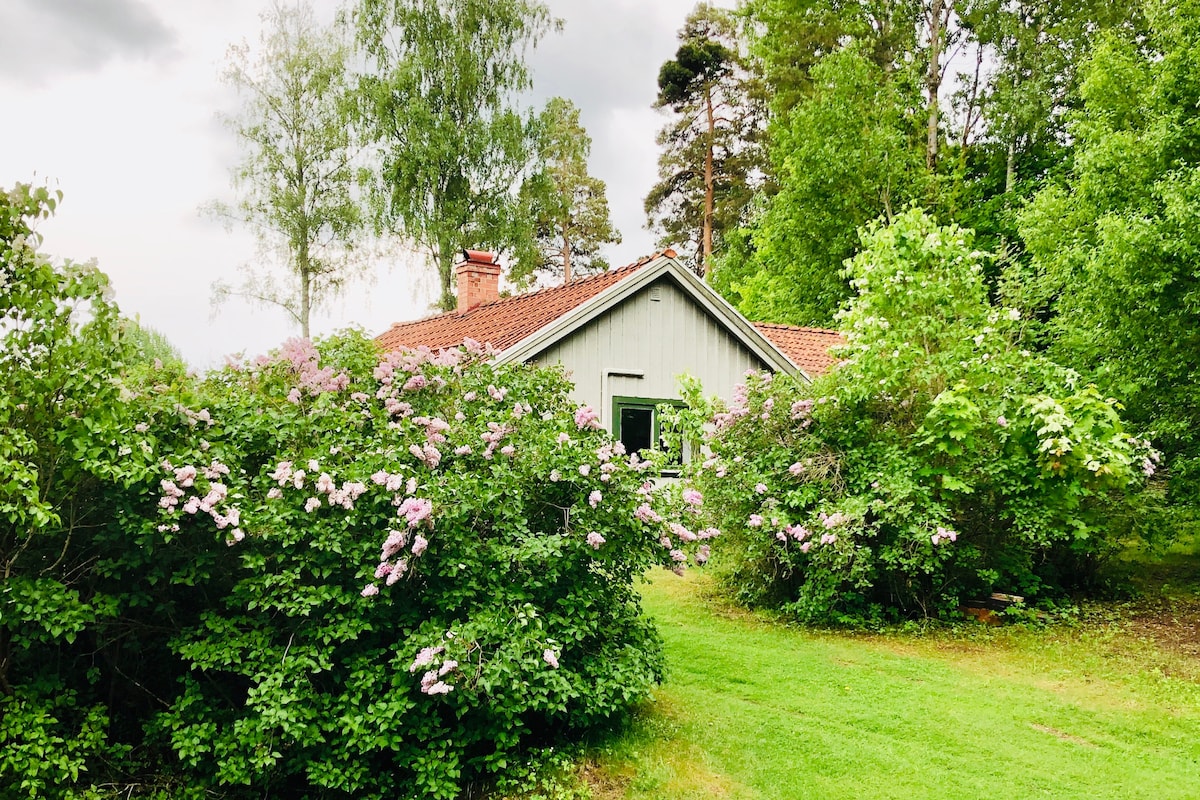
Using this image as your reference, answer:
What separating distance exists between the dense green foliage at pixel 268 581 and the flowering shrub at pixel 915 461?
3.82m

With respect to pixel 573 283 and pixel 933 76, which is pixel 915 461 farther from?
pixel 933 76

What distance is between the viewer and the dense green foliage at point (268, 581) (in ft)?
13.3

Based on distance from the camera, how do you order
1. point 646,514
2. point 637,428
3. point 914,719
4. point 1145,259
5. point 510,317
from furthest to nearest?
point 510,317
point 637,428
point 1145,259
point 914,719
point 646,514

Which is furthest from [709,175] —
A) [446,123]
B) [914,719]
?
[914,719]

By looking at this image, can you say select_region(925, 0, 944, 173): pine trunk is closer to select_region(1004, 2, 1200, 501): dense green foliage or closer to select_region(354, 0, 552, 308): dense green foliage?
select_region(1004, 2, 1200, 501): dense green foliage

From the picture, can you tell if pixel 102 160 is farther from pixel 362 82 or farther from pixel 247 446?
pixel 362 82

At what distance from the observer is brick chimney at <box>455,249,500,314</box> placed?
16125 millimetres

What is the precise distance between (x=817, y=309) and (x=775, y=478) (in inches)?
536

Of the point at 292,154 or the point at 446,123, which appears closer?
the point at 446,123

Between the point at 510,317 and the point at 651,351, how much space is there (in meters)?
2.46

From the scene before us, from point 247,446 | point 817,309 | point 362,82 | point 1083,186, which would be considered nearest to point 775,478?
point 247,446

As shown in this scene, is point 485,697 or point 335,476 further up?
point 335,476

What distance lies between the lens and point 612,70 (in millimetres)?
24625

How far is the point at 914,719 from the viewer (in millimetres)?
5773
